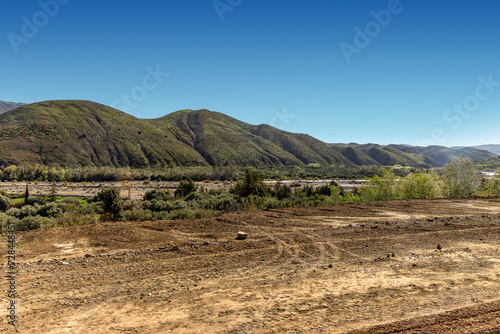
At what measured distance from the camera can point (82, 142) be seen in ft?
357

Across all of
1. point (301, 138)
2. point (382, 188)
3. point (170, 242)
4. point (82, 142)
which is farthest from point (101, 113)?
point (170, 242)

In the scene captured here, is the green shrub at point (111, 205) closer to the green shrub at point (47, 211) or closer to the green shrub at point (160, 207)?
the green shrub at point (160, 207)

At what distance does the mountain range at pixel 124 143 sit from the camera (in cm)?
9709

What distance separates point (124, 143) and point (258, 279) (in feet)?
405

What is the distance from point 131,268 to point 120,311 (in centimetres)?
198

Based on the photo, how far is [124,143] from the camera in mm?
116875

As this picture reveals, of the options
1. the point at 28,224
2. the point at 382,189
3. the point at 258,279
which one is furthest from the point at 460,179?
the point at 28,224

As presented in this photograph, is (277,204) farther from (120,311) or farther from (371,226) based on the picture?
(120,311)

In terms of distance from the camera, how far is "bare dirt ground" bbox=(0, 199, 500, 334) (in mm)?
4414

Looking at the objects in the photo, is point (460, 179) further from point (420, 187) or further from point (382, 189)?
point (382, 189)

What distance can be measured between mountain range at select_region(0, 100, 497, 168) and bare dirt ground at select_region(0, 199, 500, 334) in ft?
340

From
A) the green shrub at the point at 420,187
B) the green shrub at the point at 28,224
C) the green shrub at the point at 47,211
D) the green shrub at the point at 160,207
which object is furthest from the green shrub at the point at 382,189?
the green shrub at the point at 28,224

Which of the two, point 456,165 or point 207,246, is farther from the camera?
point 456,165

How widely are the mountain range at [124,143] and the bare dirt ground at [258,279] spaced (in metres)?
104
